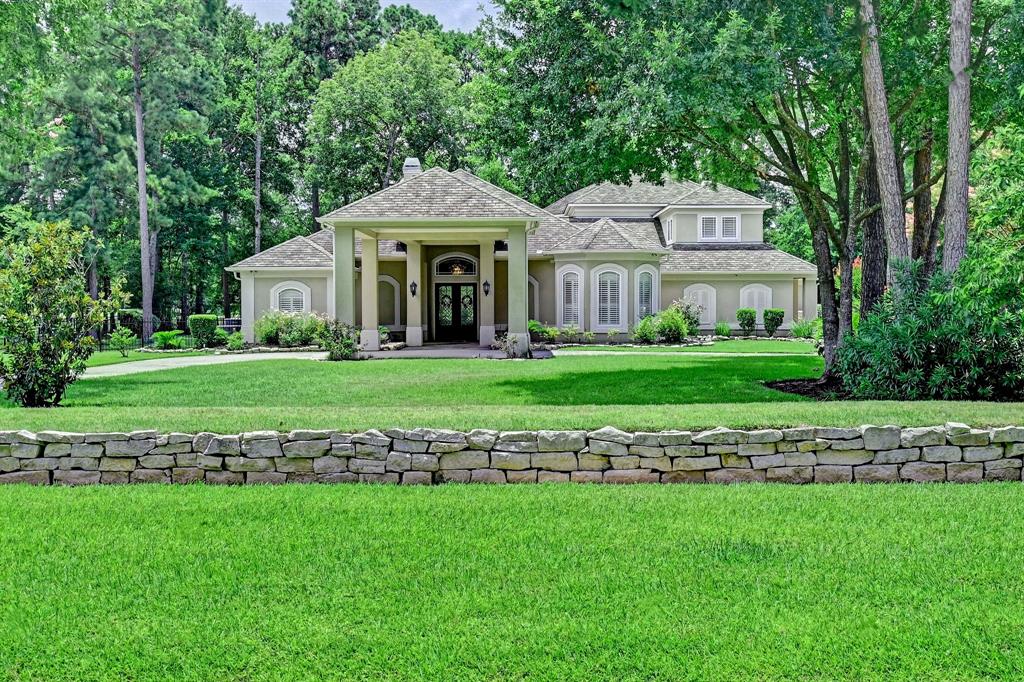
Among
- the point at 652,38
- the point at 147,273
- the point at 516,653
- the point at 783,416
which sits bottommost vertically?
the point at 516,653

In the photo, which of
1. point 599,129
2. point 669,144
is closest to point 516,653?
point 599,129

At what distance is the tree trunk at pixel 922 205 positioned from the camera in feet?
51.6

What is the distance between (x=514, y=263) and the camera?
22219 millimetres

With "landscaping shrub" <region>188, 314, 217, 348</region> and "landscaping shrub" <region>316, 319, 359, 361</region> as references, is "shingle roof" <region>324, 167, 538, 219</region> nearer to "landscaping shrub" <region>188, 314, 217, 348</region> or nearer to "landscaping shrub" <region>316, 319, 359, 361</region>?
"landscaping shrub" <region>316, 319, 359, 361</region>

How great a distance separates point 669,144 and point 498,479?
11029 mm

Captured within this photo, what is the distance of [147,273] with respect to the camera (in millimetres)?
33750

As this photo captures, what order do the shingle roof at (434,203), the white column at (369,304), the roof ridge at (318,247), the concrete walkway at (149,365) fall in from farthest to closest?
the roof ridge at (318,247) → the white column at (369,304) → the shingle roof at (434,203) → the concrete walkway at (149,365)

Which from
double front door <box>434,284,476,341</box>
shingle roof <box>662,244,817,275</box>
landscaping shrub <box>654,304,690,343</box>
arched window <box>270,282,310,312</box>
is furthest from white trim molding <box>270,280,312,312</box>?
shingle roof <box>662,244,817,275</box>

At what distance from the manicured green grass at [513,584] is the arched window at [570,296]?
22.8 m

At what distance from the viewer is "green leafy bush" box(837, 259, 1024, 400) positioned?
988cm

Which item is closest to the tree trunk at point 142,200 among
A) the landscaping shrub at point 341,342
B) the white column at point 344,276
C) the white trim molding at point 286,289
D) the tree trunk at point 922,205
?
the white trim molding at point 286,289

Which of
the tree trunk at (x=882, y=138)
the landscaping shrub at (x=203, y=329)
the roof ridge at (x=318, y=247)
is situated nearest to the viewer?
the tree trunk at (x=882, y=138)

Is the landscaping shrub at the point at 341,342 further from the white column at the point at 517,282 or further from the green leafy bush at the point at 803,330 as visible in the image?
the green leafy bush at the point at 803,330

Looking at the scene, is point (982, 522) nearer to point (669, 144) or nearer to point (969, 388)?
point (969, 388)
